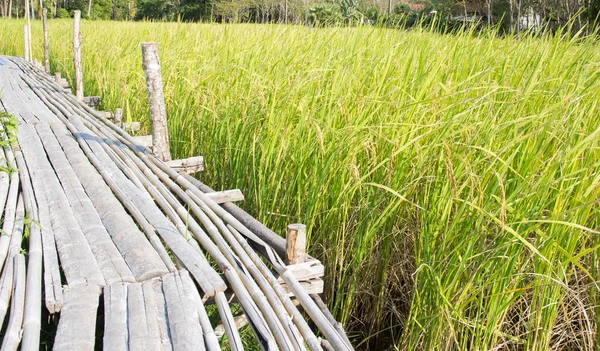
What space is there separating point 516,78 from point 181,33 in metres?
4.09

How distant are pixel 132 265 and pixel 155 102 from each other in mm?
1933

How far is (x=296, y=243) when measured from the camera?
7.30ft

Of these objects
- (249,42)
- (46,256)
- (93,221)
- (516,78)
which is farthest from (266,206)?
(249,42)

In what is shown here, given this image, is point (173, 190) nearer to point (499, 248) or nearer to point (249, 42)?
point (499, 248)

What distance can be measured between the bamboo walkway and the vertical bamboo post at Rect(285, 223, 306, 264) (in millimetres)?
54

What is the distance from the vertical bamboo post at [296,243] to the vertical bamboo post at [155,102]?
71.1 inches

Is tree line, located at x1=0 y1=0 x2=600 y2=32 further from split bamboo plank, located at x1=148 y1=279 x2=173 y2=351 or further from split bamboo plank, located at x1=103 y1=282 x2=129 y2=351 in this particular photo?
split bamboo plank, located at x1=103 y1=282 x2=129 y2=351

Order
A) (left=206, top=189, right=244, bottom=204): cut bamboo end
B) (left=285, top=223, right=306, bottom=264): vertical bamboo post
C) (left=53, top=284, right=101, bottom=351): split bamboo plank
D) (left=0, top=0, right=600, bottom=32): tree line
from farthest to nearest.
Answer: (left=0, top=0, right=600, bottom=32): tree line < (left=206, top=189, right=244, bottom=204): cut bamboo end < (left=285, top=223, right=306, bottom=264): vertical bamboo post < (left=53, top=284, right=101, bottom=351): split bamboo plank

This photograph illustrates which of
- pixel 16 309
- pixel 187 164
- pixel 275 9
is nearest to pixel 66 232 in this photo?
pixel 16 309

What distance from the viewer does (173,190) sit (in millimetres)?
3055

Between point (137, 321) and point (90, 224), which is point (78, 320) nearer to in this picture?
point (137, 321)

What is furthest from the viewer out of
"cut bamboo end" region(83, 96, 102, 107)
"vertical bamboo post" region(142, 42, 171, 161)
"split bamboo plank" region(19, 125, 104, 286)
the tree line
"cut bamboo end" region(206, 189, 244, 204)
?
the tree line

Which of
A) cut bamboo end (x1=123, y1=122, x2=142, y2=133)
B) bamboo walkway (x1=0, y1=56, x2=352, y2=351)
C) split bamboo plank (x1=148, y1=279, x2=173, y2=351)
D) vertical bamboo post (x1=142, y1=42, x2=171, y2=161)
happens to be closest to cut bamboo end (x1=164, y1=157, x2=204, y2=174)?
bamboo walkway (x1=0, y1=56, x2=352, y2=351)

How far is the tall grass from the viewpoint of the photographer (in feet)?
6.92
